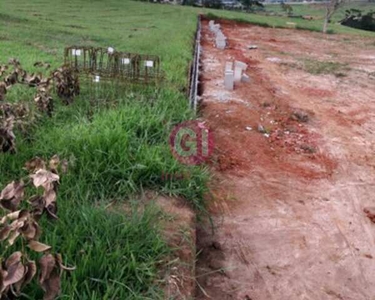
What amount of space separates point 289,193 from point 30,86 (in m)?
2.64

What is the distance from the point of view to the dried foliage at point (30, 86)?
7.95 feet

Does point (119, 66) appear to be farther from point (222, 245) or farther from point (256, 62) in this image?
point (256, 62)

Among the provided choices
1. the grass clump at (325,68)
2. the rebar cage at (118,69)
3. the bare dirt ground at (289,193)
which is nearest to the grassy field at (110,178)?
the rebar cage at (118,69)

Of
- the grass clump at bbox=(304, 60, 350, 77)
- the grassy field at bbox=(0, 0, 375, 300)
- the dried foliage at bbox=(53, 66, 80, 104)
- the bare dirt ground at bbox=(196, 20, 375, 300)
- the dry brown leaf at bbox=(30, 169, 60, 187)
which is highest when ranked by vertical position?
the dry brown leaf at bbox=(30, 169, 60, 187)

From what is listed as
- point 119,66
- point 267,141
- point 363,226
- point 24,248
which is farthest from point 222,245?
point 119,66

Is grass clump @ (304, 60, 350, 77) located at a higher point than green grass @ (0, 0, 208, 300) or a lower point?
lower

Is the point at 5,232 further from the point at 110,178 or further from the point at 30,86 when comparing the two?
the point at 30,86

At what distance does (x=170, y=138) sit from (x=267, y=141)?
1.87 meters

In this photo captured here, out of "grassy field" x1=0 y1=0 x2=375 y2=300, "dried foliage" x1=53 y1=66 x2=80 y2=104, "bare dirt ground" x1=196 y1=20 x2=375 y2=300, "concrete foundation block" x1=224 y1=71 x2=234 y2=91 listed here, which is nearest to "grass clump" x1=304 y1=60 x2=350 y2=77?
"bare dirt ground" x1=196 y1=20 x2=375 y2=300

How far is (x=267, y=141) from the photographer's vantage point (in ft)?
17.2

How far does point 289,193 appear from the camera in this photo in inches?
159

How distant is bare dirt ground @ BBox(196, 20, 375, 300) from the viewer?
→ 289 cm

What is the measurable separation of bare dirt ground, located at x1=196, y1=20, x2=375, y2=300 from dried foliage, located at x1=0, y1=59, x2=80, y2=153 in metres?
1.47

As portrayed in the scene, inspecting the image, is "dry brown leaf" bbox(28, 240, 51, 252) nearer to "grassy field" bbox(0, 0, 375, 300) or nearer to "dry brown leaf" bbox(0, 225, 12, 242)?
"dry brown leaf" bbox(0, 225, 12, 242)
